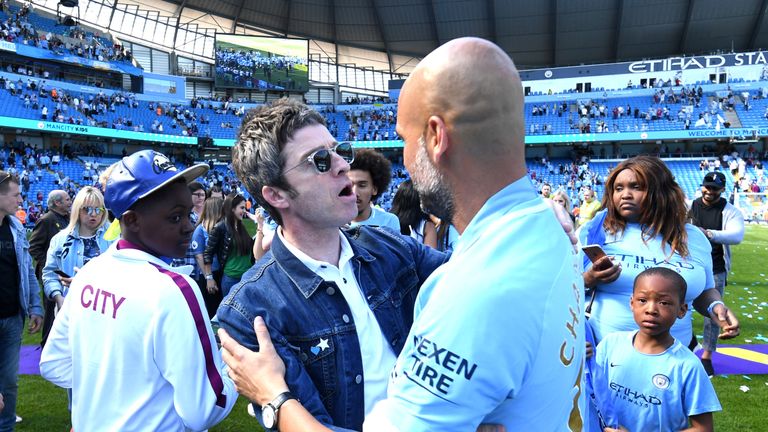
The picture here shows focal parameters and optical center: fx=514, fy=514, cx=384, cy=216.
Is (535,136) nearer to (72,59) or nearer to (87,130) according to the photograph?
(87,130)

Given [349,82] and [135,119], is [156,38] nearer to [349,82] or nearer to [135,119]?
[135,119]

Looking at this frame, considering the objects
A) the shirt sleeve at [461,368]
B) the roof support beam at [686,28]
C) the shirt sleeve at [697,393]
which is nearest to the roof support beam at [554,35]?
the roof support beam at [686,28]

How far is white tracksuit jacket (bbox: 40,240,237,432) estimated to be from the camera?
190cm

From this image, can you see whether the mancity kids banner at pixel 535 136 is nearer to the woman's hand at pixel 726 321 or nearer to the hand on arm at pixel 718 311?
the hand on arm at pixel 718 311

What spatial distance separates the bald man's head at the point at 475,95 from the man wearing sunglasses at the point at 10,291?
4.33 meters

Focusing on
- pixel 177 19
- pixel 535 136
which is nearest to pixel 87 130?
pixel 177 19

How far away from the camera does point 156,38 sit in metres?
52.5

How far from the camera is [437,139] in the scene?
119 centimetres

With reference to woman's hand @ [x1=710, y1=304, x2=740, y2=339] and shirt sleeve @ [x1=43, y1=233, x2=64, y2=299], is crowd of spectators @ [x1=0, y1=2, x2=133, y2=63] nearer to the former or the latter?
shirt sleeve @ [x1=43, y1=233, x2=64, y2=299]

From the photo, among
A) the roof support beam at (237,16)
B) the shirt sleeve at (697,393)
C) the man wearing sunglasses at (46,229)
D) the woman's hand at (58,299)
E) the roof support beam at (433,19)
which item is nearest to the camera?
the shirt sleeve at (697,393)

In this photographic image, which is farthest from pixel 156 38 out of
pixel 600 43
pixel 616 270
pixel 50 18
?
pixel 616 270

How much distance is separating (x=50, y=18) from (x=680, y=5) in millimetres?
57245

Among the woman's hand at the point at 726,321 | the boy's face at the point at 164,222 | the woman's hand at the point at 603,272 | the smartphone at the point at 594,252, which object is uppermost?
the boy's face at the point at 164,222

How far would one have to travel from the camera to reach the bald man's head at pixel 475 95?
45.1 inches
